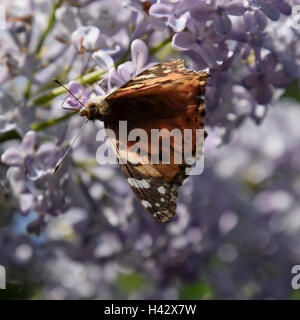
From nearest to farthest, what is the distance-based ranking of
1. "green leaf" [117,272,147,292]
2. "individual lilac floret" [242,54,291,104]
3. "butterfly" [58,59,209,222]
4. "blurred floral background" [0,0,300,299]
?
"butterfly" [58,59,209,222], "blurred floral background" [0,0,300,299], "individual lilac floret" [242,54,291,104], "green leaf" [117,272,147,292]

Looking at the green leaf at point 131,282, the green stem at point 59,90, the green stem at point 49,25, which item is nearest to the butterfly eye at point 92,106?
the green stem at point 59,90

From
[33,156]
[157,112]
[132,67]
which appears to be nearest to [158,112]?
[157,112]

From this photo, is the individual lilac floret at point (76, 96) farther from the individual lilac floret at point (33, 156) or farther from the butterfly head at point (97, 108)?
the individual lilac floret at point (33, 156)

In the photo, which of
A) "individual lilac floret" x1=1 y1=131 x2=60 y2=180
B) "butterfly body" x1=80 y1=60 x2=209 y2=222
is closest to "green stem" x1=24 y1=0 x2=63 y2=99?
"individual lilac floret" x1=1 y1=131 x2=60 y2=180

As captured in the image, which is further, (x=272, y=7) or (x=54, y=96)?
(x=54, y=96)

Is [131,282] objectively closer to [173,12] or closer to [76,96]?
[76,96]

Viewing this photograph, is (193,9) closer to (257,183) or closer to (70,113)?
(70,113)

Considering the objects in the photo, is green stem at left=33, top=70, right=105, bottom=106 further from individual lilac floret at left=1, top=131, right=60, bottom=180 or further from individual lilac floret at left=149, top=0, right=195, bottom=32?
individual lilac floret at left=149, top=0, right=195, bottom=32
